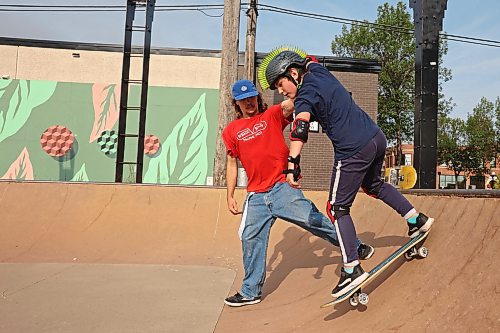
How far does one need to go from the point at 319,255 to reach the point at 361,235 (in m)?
0.58

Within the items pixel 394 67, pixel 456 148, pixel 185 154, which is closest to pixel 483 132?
pixel 456 148

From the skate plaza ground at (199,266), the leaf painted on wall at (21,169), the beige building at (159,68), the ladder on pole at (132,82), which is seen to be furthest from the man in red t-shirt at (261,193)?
the leaf painted on wall at (21,169)

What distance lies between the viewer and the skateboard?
101 inches

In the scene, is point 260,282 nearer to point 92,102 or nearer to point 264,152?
point 264,152

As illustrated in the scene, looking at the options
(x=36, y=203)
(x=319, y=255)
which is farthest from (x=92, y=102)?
(x=319, y=255)

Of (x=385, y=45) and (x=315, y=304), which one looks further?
(x=385, y=45)

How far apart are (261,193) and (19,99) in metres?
15.8

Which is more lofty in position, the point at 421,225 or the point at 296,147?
the point at 296,147

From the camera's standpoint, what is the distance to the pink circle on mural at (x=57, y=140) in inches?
631

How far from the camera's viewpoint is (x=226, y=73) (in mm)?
9938

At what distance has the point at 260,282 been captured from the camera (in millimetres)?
3312

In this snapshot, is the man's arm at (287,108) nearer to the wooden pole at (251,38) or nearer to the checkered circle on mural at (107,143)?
the wooden pole at (251,38)

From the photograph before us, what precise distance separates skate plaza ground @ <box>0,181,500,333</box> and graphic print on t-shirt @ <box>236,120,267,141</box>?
4.15ft

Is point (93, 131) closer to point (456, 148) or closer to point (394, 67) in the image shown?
point (394, 67)
